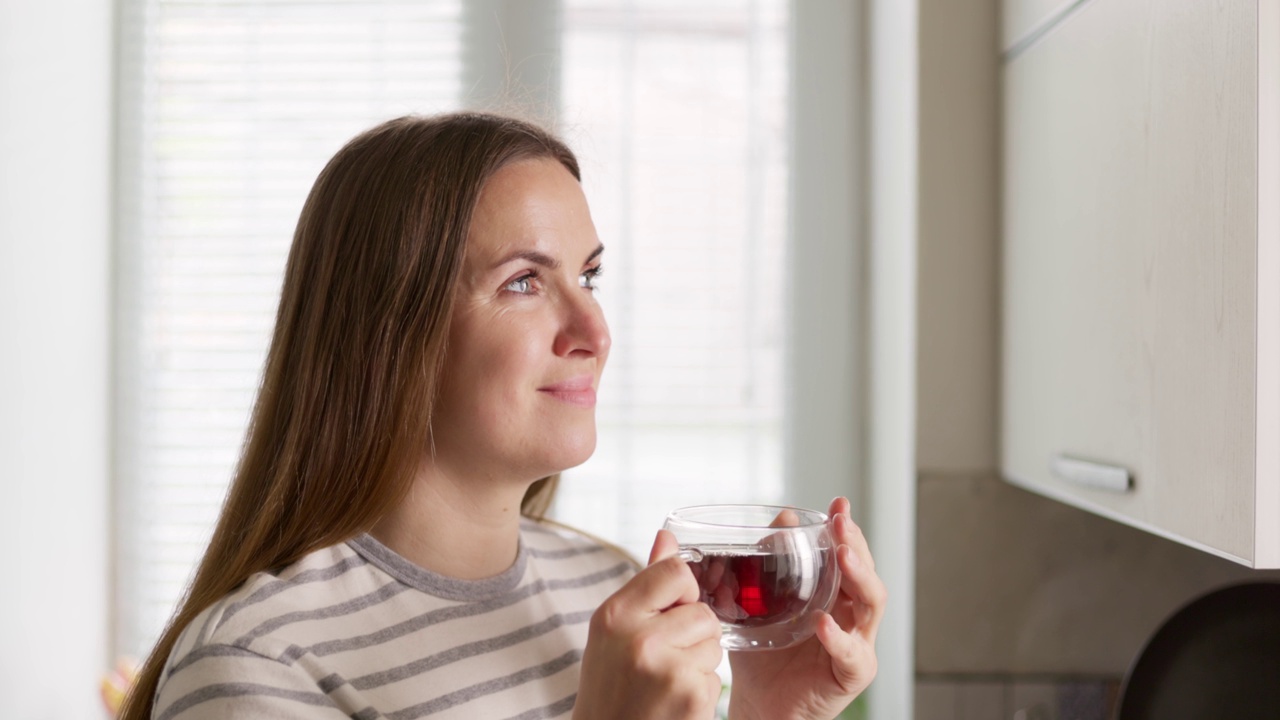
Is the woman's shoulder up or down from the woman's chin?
down

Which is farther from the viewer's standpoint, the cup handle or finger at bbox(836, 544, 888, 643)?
finger at bbox(836, 544, 888, 643)

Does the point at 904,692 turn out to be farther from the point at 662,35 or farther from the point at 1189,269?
the point at 662,35

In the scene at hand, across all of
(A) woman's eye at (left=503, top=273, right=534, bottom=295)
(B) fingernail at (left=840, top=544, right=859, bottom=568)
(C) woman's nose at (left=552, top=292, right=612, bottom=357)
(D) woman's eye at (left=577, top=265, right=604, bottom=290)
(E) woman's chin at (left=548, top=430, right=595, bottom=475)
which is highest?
(D) woman's eye at (left=577, top=265, right=604, bottom=290)

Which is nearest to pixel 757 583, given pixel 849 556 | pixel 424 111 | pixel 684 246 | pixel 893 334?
pixel 849 556

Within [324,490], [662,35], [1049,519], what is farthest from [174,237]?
[1049,519]

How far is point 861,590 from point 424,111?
1.54 m

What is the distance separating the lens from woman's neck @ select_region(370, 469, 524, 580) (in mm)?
977

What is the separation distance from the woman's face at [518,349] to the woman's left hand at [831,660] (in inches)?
10.4

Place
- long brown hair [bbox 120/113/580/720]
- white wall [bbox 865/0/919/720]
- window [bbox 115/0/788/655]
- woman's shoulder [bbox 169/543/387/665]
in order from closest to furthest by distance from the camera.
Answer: woman's shoulder [bbox 169/543/387/665] < long brown hair [bbox 120/113/580/720] < white wall [bbox 865/0/919/720] < window [bbox 115/0/788/655]

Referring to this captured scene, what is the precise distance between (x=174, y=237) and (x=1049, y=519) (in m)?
1.76

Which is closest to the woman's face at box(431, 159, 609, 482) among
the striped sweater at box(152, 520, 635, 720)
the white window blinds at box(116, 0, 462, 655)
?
the striped sweater at box(152, 520, 635, 720)

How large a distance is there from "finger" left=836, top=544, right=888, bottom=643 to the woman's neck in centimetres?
32

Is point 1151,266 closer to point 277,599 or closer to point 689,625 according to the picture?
point 689,625

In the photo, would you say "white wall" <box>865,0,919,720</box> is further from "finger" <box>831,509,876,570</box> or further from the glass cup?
the glass cup
